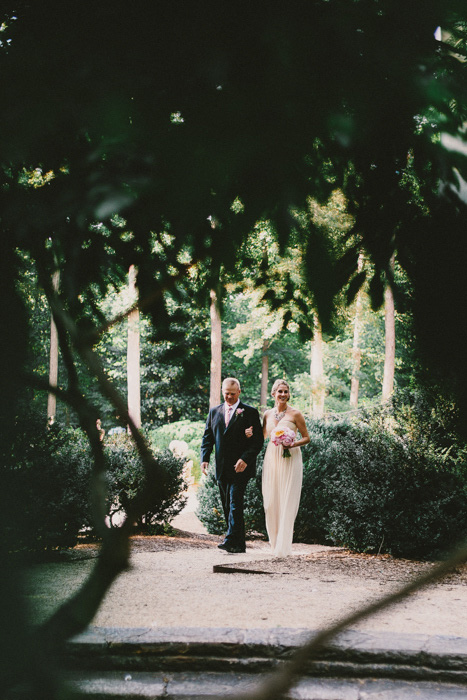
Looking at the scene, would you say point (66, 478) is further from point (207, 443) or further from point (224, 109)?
point (224, 109)

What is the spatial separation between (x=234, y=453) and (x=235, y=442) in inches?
5.4

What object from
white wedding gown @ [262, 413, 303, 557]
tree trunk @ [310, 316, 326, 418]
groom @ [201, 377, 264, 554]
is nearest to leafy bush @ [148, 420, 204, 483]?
tree trunk @ [310, 316, 326, 418]

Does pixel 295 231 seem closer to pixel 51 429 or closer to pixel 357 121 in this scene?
pixel 357 121

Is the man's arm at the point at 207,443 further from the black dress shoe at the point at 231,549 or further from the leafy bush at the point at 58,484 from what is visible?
the leafy bush at the point at 58,484

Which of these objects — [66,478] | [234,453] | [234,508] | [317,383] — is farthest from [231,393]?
[317,383]

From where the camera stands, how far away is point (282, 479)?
338 inches

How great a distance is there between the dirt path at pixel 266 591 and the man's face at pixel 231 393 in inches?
72.1

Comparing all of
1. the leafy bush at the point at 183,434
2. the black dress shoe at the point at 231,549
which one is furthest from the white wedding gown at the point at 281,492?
the leafy bush at the point at 183,434

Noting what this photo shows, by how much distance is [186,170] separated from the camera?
132 centimetres

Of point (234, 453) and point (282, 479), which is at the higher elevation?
point (234, 453)

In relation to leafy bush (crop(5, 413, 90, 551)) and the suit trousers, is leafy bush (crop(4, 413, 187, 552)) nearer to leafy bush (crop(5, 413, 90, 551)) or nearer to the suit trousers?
leafy bush (crop(5, 413, 90, 551))

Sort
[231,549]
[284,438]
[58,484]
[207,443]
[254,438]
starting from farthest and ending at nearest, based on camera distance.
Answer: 1. [207,443]
2. [284,438]
3. [231,549]
4. [254,438]
5. [58,484]

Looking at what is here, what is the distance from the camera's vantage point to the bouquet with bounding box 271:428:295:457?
838 centimetres

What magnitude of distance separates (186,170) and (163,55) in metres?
0.42
